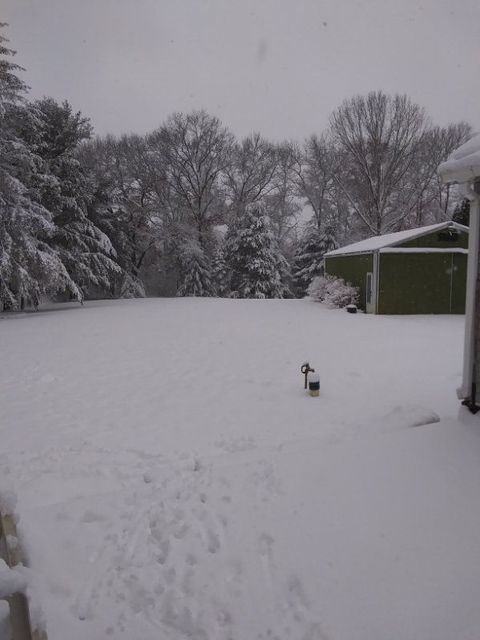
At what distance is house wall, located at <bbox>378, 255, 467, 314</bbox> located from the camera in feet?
45.1

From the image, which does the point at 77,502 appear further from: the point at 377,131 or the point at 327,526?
the point at 377,131

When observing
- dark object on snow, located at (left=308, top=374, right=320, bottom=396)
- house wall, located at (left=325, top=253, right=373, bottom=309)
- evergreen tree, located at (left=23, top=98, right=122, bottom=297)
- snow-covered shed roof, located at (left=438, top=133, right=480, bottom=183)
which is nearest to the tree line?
evergreen tree, located at (left=23, top=98, right=122, bottom=297)

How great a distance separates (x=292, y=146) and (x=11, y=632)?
2935 centimetres

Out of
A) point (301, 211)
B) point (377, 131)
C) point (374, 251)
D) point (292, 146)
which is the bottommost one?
point (374, 251)

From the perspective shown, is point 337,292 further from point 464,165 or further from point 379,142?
point 464,165

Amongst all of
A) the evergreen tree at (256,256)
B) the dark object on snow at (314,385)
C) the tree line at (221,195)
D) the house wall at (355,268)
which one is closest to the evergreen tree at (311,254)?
the tree line at (221,195)

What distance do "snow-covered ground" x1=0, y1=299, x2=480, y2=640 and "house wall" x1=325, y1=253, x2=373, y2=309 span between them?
867cm

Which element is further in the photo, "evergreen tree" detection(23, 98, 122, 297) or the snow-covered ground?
"evergreen tree" detection(23, 98, 122, 297)

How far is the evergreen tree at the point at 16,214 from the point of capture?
40.7 ft

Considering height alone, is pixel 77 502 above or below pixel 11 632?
below

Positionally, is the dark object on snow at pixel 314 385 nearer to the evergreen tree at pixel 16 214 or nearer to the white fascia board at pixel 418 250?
the white fascia board at pixel 418 250

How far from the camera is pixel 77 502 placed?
3.01 m

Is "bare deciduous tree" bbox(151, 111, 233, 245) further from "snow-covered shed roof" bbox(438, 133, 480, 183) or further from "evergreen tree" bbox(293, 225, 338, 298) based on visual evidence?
"snow-covered shed roof" bbox(438, 133, 480, 183)

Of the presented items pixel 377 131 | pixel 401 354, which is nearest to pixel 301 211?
pixel 377 131
